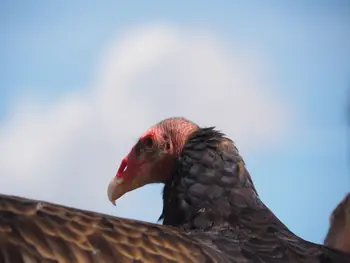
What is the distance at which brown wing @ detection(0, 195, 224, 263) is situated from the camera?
4.10 meters

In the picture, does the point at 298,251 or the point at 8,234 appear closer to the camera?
the point at 8,234

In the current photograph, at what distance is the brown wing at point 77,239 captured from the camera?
13.5 feet

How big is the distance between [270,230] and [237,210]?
0.47 m

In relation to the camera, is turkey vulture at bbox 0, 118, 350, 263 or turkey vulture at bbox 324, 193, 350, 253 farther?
turkey vulture at bbox 324, 193, 350, 253

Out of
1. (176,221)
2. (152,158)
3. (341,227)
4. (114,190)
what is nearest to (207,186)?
(176,221)

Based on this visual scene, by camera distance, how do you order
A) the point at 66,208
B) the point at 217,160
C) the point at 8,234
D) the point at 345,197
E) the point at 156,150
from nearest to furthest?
the point at 8,234, the point at 66,208, the point at 345,197, the point at 217,160, the point at 156,150

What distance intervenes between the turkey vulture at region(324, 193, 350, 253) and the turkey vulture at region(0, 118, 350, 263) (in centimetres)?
15

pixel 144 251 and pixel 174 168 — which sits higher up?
pixel 174 168

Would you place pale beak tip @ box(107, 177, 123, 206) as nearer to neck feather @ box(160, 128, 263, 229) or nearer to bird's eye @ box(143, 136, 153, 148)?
bird's eye @ box(143, 136, 153, 148)

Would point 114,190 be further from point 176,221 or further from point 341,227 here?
point 341,227

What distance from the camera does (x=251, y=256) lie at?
15.6 ft

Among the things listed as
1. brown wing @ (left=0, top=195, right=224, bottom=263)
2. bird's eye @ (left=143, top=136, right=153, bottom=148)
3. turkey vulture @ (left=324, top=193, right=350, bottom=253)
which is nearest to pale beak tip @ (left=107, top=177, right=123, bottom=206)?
bird's eye @ (left=143, top=136, right=153, bottom=148)

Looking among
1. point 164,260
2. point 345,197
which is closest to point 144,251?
point 164,260

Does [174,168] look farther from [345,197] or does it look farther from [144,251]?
[144,251]
